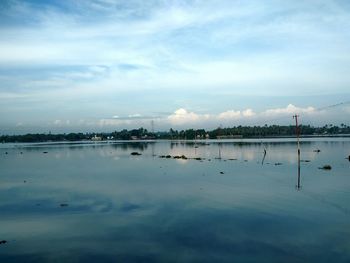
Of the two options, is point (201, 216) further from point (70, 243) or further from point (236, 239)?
point (70, 243)

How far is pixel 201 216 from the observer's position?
20250mm

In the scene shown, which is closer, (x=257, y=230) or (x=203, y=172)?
(x=257, y=230)

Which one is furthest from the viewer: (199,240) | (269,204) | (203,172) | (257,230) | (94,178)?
(203,172)

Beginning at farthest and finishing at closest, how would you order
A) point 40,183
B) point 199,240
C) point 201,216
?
1. point 40,183
2. point 201,216
3. point 199,240

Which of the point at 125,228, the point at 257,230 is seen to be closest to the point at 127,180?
the point at 125,228

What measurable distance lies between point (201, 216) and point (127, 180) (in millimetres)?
17232

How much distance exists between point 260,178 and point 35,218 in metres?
21.7

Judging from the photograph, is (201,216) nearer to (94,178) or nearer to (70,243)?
(70,243)

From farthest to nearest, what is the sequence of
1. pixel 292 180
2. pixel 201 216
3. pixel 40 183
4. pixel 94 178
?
pixel 94 178, pixel 40 183, pixel 292 180, pixel 201 216

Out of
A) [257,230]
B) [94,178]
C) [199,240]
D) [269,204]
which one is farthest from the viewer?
[94,178]

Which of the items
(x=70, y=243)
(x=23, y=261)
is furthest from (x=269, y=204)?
(x=23, y=261)

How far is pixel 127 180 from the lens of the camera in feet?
119

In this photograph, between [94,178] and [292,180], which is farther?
[94,178]

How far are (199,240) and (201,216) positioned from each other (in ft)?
14.6
